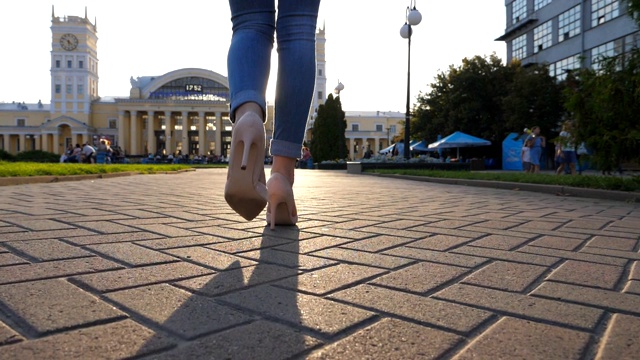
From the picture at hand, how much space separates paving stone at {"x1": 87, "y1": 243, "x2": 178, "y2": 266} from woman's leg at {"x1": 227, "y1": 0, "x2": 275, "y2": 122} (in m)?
0.75

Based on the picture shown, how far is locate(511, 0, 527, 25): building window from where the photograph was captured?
37069 millimetres

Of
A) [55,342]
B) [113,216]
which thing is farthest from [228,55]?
[55,342]

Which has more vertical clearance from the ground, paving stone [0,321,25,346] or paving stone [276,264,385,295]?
paving stone [0,321,25,346]

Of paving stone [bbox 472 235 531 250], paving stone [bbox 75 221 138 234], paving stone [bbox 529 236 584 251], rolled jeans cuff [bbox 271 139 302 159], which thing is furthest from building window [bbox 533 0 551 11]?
paving stone [bbox 75 221 138 234]

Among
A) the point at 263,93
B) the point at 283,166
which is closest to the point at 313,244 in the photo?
the point at 283,166

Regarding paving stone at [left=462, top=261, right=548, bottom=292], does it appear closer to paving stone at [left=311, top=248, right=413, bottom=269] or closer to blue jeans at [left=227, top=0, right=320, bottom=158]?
paving stone at [left=311, top=248, right=413, bottom=269]

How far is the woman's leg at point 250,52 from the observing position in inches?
89.3

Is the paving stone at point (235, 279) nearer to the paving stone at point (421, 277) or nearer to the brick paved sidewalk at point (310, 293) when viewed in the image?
the brick paved sidewalk at point (310, 293)

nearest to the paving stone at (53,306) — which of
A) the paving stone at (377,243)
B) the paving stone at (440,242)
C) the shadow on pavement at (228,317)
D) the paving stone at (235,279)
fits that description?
the shadow on pavement at (228,317)

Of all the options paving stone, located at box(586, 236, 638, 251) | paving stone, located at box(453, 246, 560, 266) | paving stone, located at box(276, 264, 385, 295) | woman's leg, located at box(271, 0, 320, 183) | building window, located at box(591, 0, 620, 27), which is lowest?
paving stone, located at box(586, 236, 638, 251)

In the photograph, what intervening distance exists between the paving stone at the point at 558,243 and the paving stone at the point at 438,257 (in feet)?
1.90

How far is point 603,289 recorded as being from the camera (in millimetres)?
1528

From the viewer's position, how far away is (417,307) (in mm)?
1299

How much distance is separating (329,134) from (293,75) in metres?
31.7
